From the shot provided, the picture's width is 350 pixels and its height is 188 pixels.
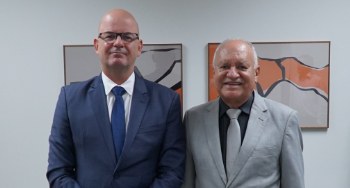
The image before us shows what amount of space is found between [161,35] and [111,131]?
1235mm

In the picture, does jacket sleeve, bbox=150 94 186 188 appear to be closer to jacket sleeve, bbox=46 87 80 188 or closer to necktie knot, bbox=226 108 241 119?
necktie knot, bbox=226 108 241 119

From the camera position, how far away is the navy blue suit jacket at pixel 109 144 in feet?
4.03

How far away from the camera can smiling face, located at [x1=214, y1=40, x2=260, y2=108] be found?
1.25 meters

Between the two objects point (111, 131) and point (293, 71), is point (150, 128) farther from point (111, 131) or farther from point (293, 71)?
point (293, 71)

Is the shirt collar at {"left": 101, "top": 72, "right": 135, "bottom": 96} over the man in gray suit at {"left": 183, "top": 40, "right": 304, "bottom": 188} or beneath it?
over

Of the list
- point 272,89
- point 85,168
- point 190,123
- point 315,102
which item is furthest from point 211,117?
point 315,102

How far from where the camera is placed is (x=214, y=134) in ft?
4.24

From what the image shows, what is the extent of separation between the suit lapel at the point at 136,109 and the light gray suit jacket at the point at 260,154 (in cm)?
27

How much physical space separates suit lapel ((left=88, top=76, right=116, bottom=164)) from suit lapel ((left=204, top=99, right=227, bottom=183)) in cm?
40

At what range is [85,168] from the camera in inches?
49.4

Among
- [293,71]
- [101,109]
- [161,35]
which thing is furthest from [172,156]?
[293,71]

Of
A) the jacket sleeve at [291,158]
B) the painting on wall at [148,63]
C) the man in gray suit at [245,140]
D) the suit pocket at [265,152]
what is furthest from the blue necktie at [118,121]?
the painting on wall at [148,63]

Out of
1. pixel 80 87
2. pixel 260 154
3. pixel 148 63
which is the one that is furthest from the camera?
pixel 148 63

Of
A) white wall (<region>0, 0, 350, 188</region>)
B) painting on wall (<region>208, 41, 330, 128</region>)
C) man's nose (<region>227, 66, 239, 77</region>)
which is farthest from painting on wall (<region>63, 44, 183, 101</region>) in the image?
man's nose (<region>227, 66, 239, 77</region>)
